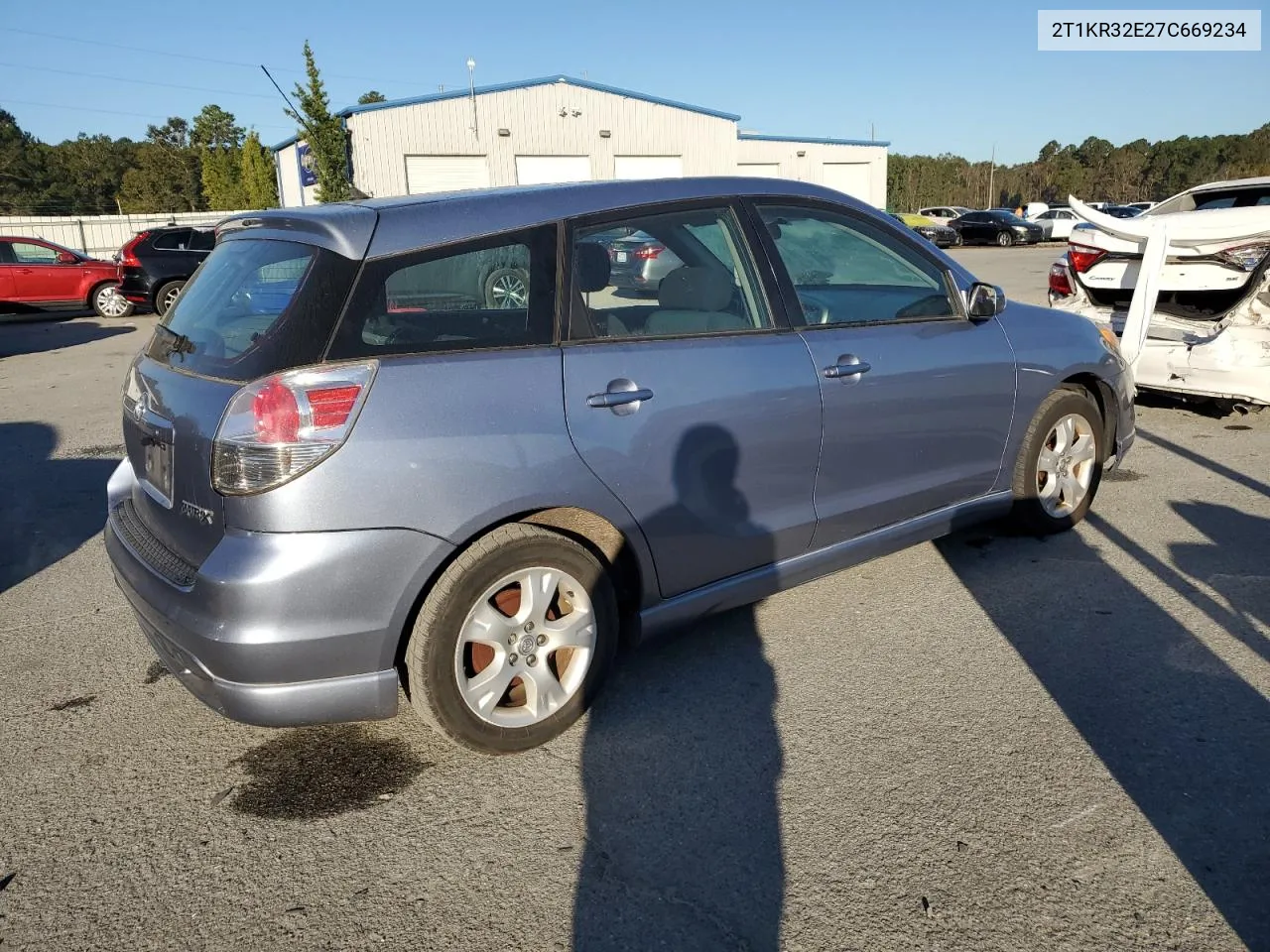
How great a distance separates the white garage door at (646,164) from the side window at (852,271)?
31.1 meters

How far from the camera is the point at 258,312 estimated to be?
278 cm

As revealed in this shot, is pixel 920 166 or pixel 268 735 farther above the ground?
pixel 920 166

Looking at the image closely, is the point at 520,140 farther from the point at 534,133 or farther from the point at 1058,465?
the point at 1058,465

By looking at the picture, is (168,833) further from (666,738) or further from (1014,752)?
(1014,752)

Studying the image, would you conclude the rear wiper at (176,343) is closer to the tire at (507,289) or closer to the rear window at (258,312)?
the rear window at (258,312)

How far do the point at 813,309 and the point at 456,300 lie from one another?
1.44 m

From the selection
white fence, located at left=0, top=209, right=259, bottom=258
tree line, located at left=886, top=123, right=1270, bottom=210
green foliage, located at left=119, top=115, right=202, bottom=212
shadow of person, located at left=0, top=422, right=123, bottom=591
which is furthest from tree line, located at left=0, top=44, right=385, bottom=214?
shadow of person, located at left=0, top=422, right=123, bottom=591

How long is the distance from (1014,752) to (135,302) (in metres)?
18.6

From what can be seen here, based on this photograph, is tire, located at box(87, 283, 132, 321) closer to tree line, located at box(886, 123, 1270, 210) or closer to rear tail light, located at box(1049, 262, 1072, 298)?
rear tail light, located at box(1049, 262, 1072, 298)

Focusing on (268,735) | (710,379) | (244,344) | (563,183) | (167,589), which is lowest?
(268,735)

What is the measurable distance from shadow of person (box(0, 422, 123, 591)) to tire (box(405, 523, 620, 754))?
3.05 meters

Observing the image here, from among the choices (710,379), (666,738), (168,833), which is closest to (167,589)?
(168,833)

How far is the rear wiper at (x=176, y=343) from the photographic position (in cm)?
298

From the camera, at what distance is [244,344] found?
271cm
